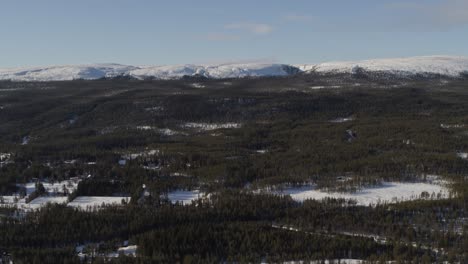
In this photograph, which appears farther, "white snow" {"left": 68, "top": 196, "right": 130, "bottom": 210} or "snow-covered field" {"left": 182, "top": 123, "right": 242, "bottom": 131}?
"snow-covered field" {"left": 182, "top": 123, "right": 242, "bottom": 131}

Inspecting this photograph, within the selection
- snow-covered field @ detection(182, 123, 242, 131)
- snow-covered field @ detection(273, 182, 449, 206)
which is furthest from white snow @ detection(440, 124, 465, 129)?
snow-covered field @ detection(182, 123, 242, 131)

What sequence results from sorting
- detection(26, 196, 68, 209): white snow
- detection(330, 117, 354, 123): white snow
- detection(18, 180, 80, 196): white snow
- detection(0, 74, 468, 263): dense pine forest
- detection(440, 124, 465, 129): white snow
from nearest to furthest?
1. detection(0, 74, 468, 263): dense pine forest
2. detection(26, 196, 68, 209): white snow
3. detection(18, 180, 80, 196): white snow
4. detection(440, 124, 465, 129): white snow
5. detection(330, 117, 354, 123): white snow

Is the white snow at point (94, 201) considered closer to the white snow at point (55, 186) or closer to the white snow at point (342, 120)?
the white snow at point (55, 186)

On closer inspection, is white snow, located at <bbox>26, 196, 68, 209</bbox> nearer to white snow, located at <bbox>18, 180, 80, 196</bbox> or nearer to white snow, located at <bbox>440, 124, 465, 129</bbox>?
white snow, located at <bbox>18, 180, 80, 196</bbox>

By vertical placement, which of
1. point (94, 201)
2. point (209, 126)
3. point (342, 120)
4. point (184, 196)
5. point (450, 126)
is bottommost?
point (184, 196)

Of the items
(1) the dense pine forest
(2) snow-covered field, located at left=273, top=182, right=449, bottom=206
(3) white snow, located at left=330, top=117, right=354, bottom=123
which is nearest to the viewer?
(1) the dense pine forest

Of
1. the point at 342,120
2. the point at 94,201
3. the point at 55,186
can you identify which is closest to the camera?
the point at 94,201

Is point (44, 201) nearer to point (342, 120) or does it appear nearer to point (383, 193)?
point (383, 193)

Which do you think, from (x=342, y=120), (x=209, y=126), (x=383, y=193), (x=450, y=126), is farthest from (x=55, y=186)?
(x=450, y=126)
